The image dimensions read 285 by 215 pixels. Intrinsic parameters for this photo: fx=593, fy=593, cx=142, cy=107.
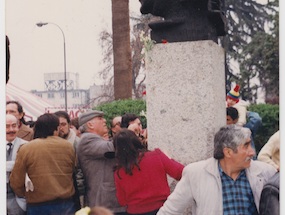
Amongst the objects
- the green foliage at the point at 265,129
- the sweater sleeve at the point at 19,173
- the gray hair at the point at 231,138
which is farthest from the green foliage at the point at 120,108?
the gray hair at the point at 231,138

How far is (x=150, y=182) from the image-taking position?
132 inches

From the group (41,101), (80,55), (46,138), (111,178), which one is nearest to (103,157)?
(111,178)

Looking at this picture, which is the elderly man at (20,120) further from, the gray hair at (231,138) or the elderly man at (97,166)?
the gray hair at (231,138)

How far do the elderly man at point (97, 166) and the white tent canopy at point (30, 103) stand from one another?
383 millimetres

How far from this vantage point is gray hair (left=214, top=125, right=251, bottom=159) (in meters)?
2.95

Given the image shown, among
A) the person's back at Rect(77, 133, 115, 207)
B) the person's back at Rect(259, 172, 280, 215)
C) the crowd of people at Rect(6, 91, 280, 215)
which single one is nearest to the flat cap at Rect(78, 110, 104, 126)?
the crowd of people at Rect(6, 91, 280, 215)

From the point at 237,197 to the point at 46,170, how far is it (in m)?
1.19

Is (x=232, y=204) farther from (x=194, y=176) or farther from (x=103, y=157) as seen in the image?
(x=103, y=157)

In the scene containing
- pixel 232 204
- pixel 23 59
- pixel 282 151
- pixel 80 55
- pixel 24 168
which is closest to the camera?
pixel 282 151

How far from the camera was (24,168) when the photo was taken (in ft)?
11.5

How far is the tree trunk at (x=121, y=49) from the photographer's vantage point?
6656 mm

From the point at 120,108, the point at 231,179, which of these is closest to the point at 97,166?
the point at 231,179

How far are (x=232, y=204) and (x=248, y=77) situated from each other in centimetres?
125

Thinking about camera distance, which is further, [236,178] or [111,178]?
[111,178]
